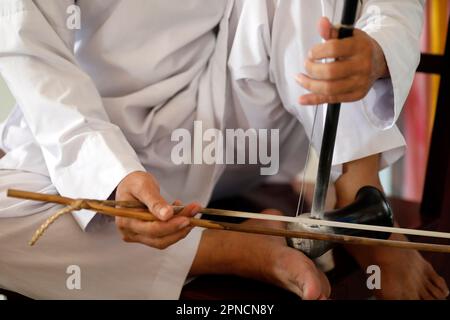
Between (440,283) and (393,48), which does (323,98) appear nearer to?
(393,48)

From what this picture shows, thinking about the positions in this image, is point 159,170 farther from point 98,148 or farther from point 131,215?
point 131,215

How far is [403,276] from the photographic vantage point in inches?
36.4

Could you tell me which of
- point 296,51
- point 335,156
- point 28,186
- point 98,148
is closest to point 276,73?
point 296,51

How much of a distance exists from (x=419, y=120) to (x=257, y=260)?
0.97 metres

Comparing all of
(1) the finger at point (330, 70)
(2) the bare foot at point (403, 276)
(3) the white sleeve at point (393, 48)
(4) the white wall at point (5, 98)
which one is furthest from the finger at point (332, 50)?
(4) the white wall at point (5, 98)

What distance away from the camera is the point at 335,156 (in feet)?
3.08

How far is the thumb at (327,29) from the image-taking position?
680mm

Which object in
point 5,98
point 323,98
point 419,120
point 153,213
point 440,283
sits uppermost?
point 323,98

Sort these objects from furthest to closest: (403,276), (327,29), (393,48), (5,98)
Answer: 1. (5,98)
2. (403,276)
3. (393,48)
4. (327,29)

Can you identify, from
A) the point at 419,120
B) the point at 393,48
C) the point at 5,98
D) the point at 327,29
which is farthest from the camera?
the point at 419,120

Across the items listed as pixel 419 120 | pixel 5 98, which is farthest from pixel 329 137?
pixel 419 120
